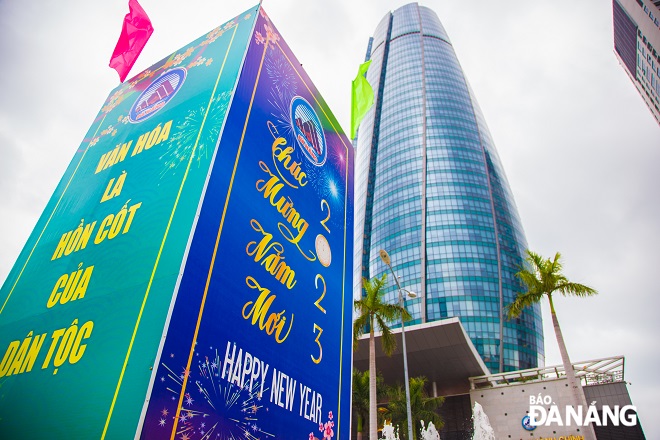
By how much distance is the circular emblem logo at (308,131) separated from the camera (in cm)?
1822

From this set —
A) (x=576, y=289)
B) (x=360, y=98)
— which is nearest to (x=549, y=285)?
(x=576, y=289)

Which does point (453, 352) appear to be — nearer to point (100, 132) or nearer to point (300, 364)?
point (300, 364)

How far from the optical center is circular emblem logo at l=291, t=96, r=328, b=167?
717 inches

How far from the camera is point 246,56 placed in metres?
16.0

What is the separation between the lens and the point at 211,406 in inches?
395

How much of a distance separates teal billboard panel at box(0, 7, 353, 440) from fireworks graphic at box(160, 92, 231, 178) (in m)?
0.07

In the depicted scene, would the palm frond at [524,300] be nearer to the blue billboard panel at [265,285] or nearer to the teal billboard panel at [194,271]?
the blue billboard panel at [265,285]

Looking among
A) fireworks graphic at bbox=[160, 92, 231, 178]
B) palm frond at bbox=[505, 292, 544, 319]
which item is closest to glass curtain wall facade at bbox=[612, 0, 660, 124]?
palm frond at bbox=[505, 292, 544, 319]

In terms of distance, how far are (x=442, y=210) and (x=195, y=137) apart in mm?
96427

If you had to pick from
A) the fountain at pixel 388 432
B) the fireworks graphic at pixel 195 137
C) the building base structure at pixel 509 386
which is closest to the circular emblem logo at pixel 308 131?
the fireworks graphic at pixel 195 137

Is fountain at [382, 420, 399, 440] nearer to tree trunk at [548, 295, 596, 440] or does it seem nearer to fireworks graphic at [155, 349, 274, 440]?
tree trunk at [548, 295, 596, 440]

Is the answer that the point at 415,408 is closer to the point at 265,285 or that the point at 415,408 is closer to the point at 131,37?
the point at 265,285

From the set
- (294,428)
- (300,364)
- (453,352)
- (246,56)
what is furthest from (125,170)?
(453,352)

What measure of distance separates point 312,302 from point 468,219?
9395cm
